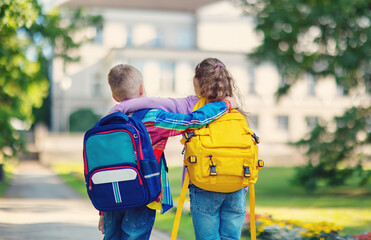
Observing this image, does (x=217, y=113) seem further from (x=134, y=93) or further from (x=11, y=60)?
(x=11, y=60)

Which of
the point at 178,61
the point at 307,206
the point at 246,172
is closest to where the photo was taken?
the point at 246,172

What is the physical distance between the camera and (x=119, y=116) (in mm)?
3713

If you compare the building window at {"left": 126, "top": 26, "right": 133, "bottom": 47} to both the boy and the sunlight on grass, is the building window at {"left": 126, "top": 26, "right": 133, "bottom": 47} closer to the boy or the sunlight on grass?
the sunlight on grass

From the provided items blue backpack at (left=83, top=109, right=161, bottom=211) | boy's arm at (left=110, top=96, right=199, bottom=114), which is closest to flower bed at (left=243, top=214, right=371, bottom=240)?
boy's arm at (left=110, top=96, right=199, bottom=114)

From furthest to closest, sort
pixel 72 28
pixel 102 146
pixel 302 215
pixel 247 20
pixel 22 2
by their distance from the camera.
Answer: pixel 247 20 < pixel 72 28 < pixel 302 215 < pixel 22 2 < pixel 102 146

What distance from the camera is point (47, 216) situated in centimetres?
1073

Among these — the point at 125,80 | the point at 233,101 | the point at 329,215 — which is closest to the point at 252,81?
the point at 329,215

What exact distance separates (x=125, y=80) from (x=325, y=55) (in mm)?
14561

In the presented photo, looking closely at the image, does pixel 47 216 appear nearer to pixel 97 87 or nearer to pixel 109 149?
pixel 109 149

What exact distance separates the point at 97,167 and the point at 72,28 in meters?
19.0

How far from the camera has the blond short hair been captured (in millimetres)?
3889

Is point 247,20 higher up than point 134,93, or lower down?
higher up

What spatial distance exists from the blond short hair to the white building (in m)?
45.6

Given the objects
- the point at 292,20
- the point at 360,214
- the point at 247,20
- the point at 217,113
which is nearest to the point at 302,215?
the point at 360,214
